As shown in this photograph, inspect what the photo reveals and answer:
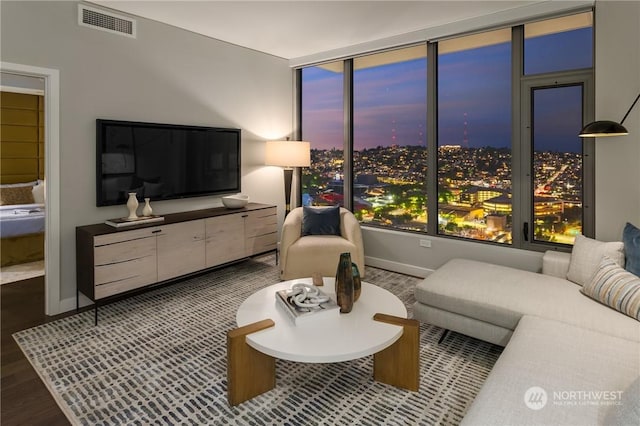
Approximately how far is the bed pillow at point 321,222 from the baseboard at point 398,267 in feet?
2.28

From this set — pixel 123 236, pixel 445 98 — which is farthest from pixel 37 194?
pixel 445 98

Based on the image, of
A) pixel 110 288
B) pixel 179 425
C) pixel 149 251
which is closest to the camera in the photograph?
pixel 179 425

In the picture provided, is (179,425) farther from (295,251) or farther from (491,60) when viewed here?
(491,60)

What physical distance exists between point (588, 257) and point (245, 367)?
241cm

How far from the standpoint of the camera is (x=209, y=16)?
11.7 ft

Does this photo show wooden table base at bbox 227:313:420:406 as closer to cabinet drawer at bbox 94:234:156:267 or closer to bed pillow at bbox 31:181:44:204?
cabinet drawer at bbox 94:234:156:267

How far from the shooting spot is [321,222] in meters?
4.16

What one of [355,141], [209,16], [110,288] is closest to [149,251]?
[110,288]

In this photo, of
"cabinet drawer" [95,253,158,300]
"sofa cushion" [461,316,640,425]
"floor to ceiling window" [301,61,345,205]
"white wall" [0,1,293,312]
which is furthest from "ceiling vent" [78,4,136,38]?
"sofa cushion" [461,316,640,425]

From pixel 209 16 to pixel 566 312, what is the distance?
382 centimetres

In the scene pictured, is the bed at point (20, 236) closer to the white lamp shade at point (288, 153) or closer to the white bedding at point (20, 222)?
the white bedding at point (20, 222)

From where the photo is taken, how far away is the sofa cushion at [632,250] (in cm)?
229

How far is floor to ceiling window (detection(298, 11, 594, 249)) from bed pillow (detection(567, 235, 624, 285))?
0.78m

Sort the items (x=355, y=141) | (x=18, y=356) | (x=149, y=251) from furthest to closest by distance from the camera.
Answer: (x=355, y=141) < (x=149, y=251) < (x=18, y=356)
